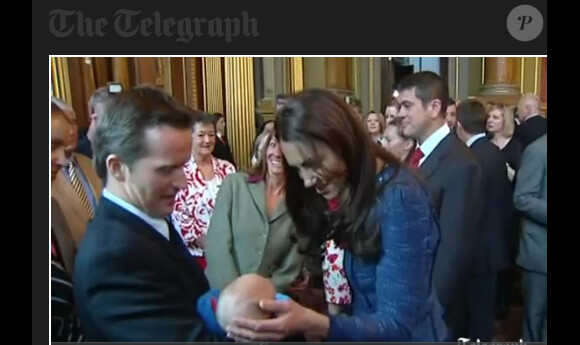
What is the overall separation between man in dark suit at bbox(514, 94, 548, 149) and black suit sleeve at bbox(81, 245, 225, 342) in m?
1.08

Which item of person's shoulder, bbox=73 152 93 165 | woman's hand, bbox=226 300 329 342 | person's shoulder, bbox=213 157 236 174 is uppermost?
person's shoulder, bbox=73 152 93 165

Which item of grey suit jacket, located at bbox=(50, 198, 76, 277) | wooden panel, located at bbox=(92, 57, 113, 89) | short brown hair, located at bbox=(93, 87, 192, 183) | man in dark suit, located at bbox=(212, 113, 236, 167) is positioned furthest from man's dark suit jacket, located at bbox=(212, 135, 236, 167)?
grey suit jacket, located at bbox=(50, 198, 76, 277)

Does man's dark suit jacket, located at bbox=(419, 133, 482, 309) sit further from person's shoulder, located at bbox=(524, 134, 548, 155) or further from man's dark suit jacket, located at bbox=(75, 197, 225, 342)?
man's dark suit jacket, located at bbox=(75, 197, 225, 342)

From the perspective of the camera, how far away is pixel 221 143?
6.98 feet

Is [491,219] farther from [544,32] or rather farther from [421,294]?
[544,32]

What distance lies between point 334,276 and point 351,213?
0.19 m

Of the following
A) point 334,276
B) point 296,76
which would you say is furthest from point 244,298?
point 296,76

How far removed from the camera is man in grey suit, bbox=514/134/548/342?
7.04 ft

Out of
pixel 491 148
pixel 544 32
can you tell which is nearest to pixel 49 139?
pixel 491 148

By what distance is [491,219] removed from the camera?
2164 millimetres

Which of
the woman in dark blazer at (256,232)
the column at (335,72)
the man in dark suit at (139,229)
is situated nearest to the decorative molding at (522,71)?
the column at (335,72)

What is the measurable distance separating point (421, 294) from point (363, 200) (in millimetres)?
328

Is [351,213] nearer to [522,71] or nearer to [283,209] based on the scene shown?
[283,209]

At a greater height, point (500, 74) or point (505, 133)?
point (500, 74)
